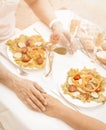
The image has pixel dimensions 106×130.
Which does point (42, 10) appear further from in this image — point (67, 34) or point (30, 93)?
point (30, 93)

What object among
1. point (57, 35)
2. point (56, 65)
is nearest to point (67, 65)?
point (56, 65)

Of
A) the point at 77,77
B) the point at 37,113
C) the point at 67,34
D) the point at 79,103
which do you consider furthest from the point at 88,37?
the point at 37,113

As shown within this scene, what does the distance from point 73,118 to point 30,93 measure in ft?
0.73

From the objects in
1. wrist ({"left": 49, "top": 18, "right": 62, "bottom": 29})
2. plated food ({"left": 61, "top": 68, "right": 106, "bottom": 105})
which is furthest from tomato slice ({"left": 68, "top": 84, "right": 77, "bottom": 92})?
wrist ({"left": 49, "top": 18, "right": 62, "bottom": 29})

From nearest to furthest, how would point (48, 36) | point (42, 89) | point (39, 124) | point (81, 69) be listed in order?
point (39, 124)
point (42, 89)
point (81, 69)
point (48, 36)

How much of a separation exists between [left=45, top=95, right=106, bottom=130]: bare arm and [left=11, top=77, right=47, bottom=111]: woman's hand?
0.13ft

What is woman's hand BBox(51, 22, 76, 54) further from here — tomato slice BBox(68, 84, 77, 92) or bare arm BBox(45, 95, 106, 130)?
bare arm BBox(45, 95, 106, 130)

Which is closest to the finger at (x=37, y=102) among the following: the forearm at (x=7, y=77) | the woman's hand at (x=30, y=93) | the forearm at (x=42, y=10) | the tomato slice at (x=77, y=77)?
the woman's hand at (x=30, y=93)

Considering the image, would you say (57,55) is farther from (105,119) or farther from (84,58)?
(105,119)

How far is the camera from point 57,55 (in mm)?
1627

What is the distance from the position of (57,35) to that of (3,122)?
504 mm

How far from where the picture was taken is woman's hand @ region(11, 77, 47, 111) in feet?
4.48

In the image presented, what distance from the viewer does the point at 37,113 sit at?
1350 millimetres

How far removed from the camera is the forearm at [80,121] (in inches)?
52.0
